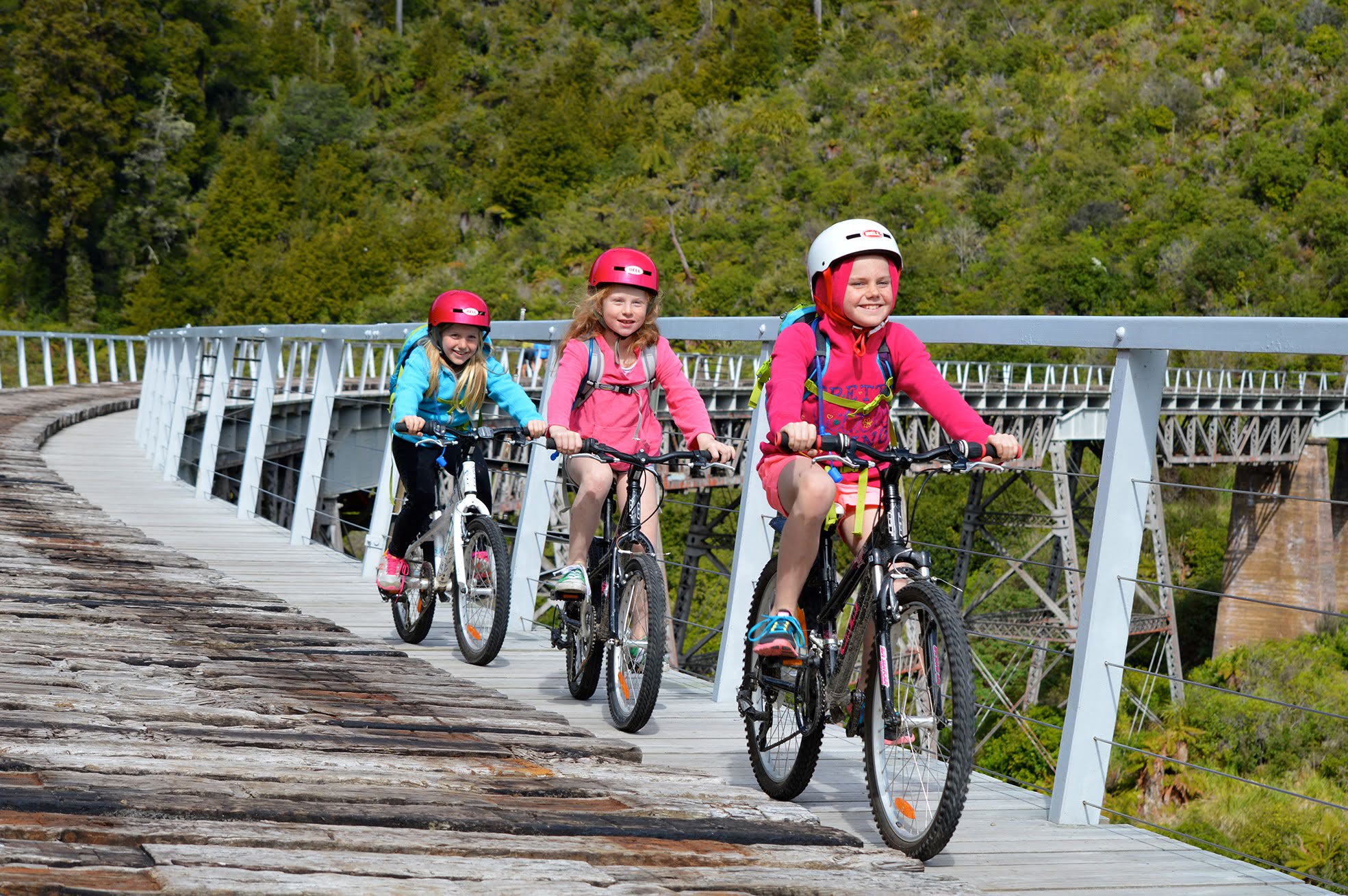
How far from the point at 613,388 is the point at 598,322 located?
0.24 m

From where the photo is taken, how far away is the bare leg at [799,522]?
3.58 m

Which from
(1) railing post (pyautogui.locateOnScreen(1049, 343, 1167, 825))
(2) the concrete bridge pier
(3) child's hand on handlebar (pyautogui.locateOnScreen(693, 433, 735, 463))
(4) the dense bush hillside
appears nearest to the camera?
(1) railing post (pyautogui.locateOnScreen(1049, 343, 1167, 825))

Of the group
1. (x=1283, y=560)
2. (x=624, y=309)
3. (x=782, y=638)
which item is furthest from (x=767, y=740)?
(x=1283, y=560)

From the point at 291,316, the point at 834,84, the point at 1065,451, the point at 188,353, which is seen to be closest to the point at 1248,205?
the point at 1065,451

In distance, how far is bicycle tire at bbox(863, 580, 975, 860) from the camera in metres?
3.13

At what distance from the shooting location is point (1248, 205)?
59.1 m

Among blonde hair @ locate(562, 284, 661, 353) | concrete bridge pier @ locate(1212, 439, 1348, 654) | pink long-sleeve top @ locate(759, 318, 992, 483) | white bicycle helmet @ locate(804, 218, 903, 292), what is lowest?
concrete bridge pier @ locate(1212, 439, 1348, 654)

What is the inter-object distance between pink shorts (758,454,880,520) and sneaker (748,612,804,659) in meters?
0.29

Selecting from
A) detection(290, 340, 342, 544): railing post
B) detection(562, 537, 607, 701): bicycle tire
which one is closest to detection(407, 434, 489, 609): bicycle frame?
→ detection(562, 537, 607, 701): bicycle tire

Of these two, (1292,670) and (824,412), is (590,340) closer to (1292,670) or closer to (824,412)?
(824,412)

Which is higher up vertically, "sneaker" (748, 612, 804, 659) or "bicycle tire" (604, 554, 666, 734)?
"sneaker" (748, 612, 804, 659)

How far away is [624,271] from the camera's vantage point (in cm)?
515

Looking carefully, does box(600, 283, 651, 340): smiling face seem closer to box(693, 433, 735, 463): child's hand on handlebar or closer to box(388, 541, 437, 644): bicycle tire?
box(693, 433, 735, 463): child's hand on handlebar

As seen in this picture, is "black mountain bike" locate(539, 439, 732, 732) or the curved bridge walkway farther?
"black mountain bike" locate(539, 439, 732, 732)
